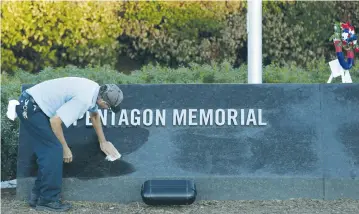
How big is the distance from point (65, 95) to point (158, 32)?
540 cm

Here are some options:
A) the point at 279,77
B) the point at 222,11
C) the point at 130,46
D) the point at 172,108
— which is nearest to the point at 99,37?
the point at 130,46

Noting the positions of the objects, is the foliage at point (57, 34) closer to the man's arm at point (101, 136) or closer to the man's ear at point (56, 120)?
the man's arm at point (101, 136)

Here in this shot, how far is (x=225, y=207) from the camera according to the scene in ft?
25.0

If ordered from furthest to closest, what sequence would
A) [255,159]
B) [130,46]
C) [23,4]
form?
[130,46]
[23,4]
[255,159]

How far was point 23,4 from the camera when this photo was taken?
11898 mm

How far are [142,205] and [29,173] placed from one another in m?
1.16

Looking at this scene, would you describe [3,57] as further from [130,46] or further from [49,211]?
[49,211]

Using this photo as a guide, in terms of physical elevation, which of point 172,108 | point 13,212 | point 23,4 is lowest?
point 13,212

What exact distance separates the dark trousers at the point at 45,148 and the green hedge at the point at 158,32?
15.8 ft

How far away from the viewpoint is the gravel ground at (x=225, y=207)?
7.44 metres

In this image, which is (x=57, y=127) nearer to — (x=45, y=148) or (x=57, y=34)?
(x=45, y=148)

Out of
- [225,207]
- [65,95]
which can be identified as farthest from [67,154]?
[225,207]

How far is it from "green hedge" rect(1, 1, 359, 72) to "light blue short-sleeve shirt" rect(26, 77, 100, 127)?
483 centimetres

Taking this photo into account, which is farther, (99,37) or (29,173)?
(99,37)
